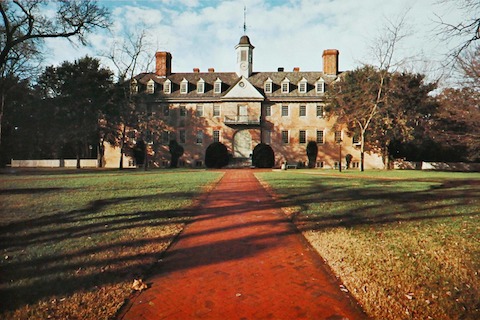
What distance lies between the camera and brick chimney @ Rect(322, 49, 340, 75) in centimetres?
4128

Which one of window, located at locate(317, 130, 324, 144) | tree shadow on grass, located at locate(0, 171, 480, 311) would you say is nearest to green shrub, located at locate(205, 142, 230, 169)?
window, located at locate(317, 130, 324, 144)

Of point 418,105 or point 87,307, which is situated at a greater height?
point 418,105

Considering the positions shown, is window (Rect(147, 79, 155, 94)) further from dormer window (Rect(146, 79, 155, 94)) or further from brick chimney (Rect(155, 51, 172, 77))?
brick chimney (Rect(155, 51, 172, 77))

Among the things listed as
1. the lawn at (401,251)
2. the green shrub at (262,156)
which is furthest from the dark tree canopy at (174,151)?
the lawn at (401,251)

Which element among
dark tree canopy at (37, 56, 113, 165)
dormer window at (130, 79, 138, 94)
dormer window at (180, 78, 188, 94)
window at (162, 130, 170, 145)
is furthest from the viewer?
dormer window at (180, 78, 188, 94)

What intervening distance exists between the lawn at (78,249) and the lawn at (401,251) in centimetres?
311

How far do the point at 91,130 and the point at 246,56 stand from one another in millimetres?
21167

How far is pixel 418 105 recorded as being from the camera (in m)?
36.7

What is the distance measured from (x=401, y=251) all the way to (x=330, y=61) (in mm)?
39816

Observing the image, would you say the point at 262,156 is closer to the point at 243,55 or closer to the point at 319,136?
the point at 319,136

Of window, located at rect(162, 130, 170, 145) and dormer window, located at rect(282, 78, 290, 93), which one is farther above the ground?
dormer window, located at rect(282, 78, 290, 93)

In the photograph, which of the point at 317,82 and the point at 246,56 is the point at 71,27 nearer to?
the point at 246,56

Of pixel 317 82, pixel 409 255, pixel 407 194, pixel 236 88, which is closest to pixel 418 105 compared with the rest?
pixel 317 82

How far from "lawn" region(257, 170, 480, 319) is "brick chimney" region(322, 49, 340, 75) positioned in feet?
110
